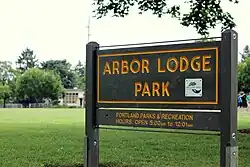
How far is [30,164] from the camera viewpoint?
954 centimetres

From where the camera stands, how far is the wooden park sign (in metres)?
5.59

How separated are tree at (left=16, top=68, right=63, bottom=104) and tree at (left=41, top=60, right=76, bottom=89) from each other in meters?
21.6

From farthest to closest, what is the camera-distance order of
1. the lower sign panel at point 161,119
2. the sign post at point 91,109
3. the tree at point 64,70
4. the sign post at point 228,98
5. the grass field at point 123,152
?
1. the tree at point 64,70
2. the grass field at point 123,152
3. the sign post at point 91,109
4. the lower sign panel at point 161,119
5. the sign post at point 228,98

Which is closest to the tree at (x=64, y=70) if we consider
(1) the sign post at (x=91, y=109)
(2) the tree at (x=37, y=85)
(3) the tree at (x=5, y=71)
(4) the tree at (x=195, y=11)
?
(3) the tree at (x=5, y=71)

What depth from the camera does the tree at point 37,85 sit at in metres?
92.9

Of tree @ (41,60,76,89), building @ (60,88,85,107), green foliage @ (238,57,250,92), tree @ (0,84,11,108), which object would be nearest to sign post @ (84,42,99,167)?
green foliage @ (238,57,250,92)

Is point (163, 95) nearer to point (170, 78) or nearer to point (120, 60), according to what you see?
point (170, 78)

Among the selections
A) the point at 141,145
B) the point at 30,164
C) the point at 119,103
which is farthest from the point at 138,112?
the point at 141,145

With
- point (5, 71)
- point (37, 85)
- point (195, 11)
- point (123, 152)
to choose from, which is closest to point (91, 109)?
point (123, 152)

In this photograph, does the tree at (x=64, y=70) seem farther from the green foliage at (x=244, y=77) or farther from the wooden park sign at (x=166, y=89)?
the wooden park sign at (x=166, y=89)

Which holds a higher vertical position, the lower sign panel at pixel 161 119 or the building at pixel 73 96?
the lower sign panel at pixel 161 119

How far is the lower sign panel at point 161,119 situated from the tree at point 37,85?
87462 millimetres

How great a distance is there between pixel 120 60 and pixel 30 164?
399 centimetres

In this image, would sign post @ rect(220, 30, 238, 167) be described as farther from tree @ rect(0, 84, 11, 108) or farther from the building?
the building
